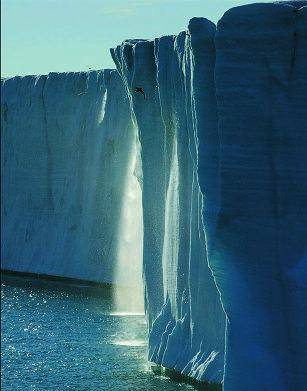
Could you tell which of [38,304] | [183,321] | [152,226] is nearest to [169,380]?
[183,321]

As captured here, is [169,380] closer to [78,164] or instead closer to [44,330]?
[44,330]

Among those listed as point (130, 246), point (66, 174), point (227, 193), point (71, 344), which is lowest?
point (71, 344)

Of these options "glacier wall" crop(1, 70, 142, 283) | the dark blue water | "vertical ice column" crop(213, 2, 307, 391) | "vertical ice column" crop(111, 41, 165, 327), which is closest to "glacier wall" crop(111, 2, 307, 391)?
"vertical ice column" crop(213, 2, 307, 391)

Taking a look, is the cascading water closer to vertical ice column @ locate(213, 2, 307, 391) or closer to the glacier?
the glacier

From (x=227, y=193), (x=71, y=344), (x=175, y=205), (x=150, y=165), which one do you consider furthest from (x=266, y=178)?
(x=71, y=344)

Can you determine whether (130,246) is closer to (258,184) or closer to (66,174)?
(66,174)

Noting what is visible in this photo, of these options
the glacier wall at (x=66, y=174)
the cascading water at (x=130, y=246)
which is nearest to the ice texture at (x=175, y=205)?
the cascading water at (x=130, y=246)

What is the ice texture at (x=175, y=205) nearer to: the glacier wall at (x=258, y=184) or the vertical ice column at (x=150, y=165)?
the vertical ice column at (x=150, y=165)
